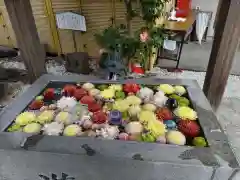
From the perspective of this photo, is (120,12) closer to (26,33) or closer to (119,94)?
(26,33)

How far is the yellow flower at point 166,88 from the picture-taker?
1390 millimetres

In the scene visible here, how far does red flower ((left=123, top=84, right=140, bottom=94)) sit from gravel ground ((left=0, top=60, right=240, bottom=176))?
3.37ft

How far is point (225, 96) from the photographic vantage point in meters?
2.57

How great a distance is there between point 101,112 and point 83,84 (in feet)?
1.32

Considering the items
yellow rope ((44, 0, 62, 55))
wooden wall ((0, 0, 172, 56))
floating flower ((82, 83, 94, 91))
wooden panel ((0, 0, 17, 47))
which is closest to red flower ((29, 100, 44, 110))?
floating flower ((82, 83, 94, 91))

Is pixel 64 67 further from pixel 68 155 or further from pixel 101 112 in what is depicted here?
pixel 68 155

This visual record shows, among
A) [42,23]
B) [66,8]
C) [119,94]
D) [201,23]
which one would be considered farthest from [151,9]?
[201,23]

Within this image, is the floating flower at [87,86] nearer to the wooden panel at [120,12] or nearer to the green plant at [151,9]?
the green plant at [151,9]

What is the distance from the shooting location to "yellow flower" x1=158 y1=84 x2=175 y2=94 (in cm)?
139

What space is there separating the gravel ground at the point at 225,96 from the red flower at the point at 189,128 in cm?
90

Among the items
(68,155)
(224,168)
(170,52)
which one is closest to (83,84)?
(68,155)

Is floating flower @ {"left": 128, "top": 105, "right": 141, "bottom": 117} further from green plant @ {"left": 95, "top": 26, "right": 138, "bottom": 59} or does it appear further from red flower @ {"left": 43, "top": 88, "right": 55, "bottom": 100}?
green plant @ {"left": 95, "top": 26, "right": 138, "bottom": 59}

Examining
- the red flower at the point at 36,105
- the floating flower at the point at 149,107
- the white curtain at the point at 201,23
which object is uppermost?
the floating flower at the point at 149,107

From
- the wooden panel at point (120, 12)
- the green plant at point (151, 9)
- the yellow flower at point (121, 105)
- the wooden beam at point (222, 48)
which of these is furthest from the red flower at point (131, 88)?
the wooden panel at point (120, 12)
